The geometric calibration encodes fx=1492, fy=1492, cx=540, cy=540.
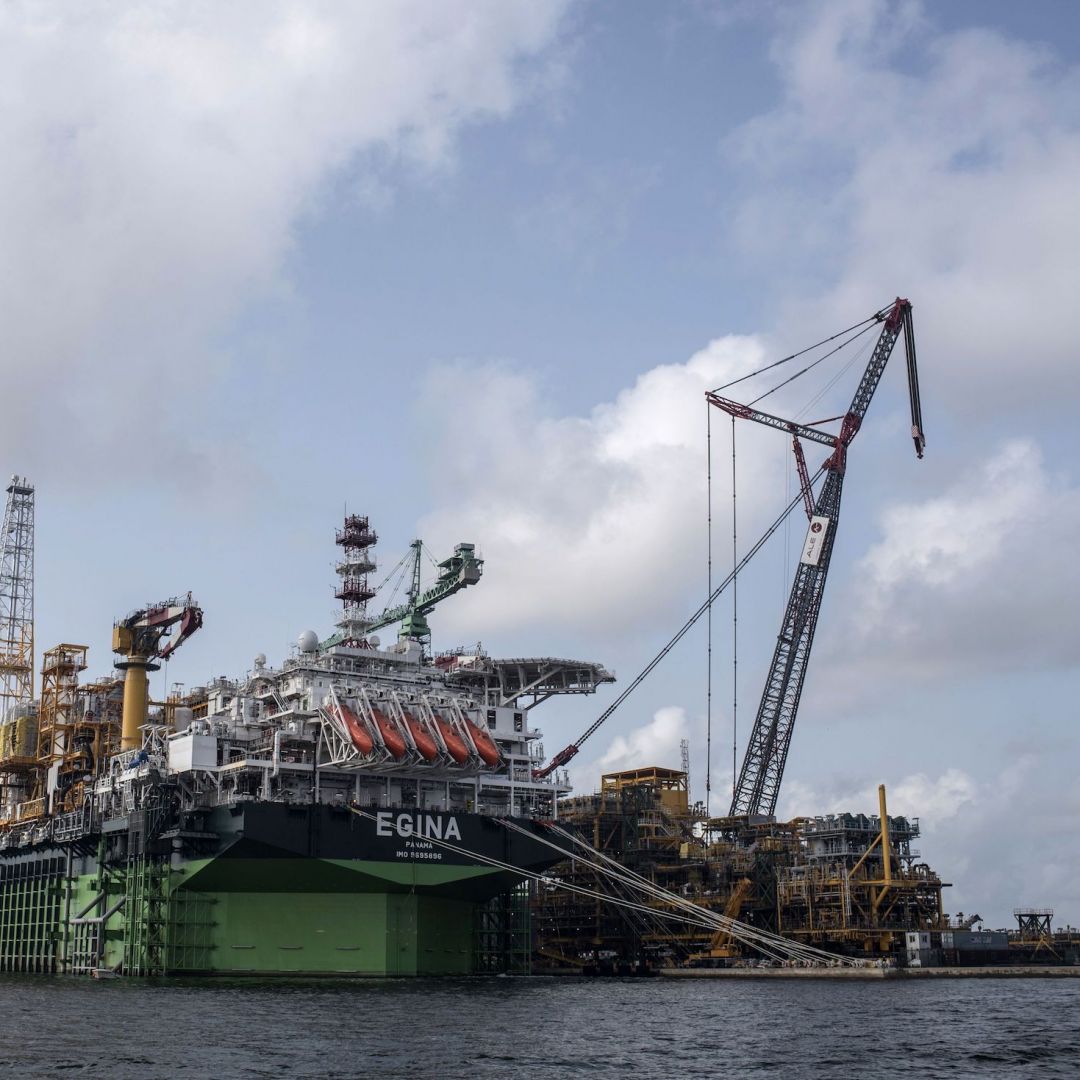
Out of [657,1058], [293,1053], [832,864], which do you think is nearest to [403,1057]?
[293,1053]

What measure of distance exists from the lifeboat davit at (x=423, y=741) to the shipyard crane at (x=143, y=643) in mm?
20882

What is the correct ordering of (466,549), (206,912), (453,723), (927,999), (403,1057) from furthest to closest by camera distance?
(466,549)
(453,723)
(206,912)
(927,999)
(403,1057)

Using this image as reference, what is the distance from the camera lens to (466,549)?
80.4m

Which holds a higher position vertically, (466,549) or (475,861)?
(466,549)

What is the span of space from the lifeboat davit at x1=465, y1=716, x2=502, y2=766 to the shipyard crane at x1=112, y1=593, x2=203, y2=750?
69.7 ft

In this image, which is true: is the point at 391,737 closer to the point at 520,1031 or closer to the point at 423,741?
the point at 423,741

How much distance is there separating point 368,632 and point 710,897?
23995mm

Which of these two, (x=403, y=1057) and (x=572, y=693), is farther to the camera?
(x=572, y=693)

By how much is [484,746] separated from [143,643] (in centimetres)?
2488

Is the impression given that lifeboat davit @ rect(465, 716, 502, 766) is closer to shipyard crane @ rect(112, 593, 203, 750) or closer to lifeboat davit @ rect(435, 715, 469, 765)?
lifeboat davit @ rect(435, 715, 469, 765)

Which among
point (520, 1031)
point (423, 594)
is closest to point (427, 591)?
point (423, 594)

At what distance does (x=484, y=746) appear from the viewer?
69500 millimetres

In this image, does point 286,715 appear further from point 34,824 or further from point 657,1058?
point 657,1058

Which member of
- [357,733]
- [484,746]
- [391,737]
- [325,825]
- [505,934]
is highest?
[357,733]
